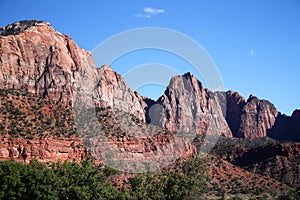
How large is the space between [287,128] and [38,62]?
465 ft

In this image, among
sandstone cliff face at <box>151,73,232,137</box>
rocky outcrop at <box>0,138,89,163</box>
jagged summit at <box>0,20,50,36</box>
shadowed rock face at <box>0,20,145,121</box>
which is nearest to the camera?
rocky outcrop at <box>0,138,89,163</box>

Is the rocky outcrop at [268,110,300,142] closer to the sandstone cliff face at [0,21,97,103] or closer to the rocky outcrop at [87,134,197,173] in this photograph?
the rocky outcrop at [87,134,197,173]

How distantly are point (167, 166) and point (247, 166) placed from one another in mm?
37459

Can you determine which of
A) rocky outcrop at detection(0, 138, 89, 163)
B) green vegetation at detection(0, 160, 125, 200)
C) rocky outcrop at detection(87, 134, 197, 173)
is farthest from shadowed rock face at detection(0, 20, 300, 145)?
green vegetation at detection(0, 160, 125, 200)

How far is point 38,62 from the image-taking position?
312 feet

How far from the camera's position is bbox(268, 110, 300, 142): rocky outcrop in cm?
18550

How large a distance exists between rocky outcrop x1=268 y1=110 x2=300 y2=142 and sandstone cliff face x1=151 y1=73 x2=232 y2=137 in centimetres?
2639

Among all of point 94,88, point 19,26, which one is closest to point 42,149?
point 19,26

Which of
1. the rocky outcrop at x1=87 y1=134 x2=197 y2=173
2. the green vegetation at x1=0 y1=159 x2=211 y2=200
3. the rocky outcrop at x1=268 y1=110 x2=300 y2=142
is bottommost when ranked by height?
the green vegetation at x1=0 y1=159 x2=211 y2=200

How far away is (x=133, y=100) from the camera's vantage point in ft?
519

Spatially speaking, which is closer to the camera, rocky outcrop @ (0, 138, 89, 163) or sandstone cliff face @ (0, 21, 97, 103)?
rocky outcrop @ (0, 138, 89, 163)

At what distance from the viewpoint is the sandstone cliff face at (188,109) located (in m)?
173

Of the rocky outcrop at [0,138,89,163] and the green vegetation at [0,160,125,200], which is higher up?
the rocky outcrop at [0,138,89,163]

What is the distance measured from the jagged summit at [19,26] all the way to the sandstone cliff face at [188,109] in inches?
3221
